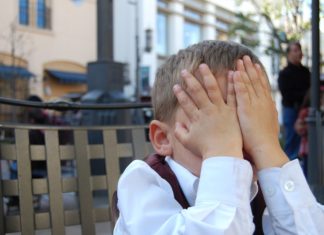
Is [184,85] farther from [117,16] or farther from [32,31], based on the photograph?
[117,16]

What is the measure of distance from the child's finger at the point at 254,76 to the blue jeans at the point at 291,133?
5.08 metres

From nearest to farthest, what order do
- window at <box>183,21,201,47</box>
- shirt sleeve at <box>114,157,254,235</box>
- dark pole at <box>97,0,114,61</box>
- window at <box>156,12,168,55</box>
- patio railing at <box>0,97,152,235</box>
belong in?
shirt sleeve at <box>114,157,254,235</box>
patio railing at <box>0,97,152,235</box>
dark pole at <box>97,0,114,61</box>
window at <box>156,12,168,55</box>
window at <box>183,21,201,47</box>

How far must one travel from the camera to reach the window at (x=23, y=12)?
21639 mm

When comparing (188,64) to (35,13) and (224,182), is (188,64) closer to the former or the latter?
(224,182)

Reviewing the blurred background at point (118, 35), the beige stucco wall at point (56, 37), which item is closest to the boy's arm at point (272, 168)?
the blurred background at point (118, 35)

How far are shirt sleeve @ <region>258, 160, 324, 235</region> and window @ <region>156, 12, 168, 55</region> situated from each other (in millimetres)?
28749

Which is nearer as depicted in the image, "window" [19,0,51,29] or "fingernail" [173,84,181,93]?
"fingernail" [173,84,181,93]

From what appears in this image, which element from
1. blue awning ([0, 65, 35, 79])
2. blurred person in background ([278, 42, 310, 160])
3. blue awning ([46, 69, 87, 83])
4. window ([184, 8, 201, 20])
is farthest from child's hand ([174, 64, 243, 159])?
window ([184, 8, 201, 20])

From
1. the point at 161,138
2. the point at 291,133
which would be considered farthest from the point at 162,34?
the point at 161,138

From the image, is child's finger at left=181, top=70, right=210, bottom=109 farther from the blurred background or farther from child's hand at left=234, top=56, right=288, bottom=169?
the blurred background

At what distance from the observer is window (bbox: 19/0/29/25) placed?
21.6 m

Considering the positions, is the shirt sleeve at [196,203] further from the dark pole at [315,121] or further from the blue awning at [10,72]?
the blue awning at [10,72]

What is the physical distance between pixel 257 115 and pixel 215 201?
19cm

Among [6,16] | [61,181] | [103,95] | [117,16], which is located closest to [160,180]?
[61,181]
